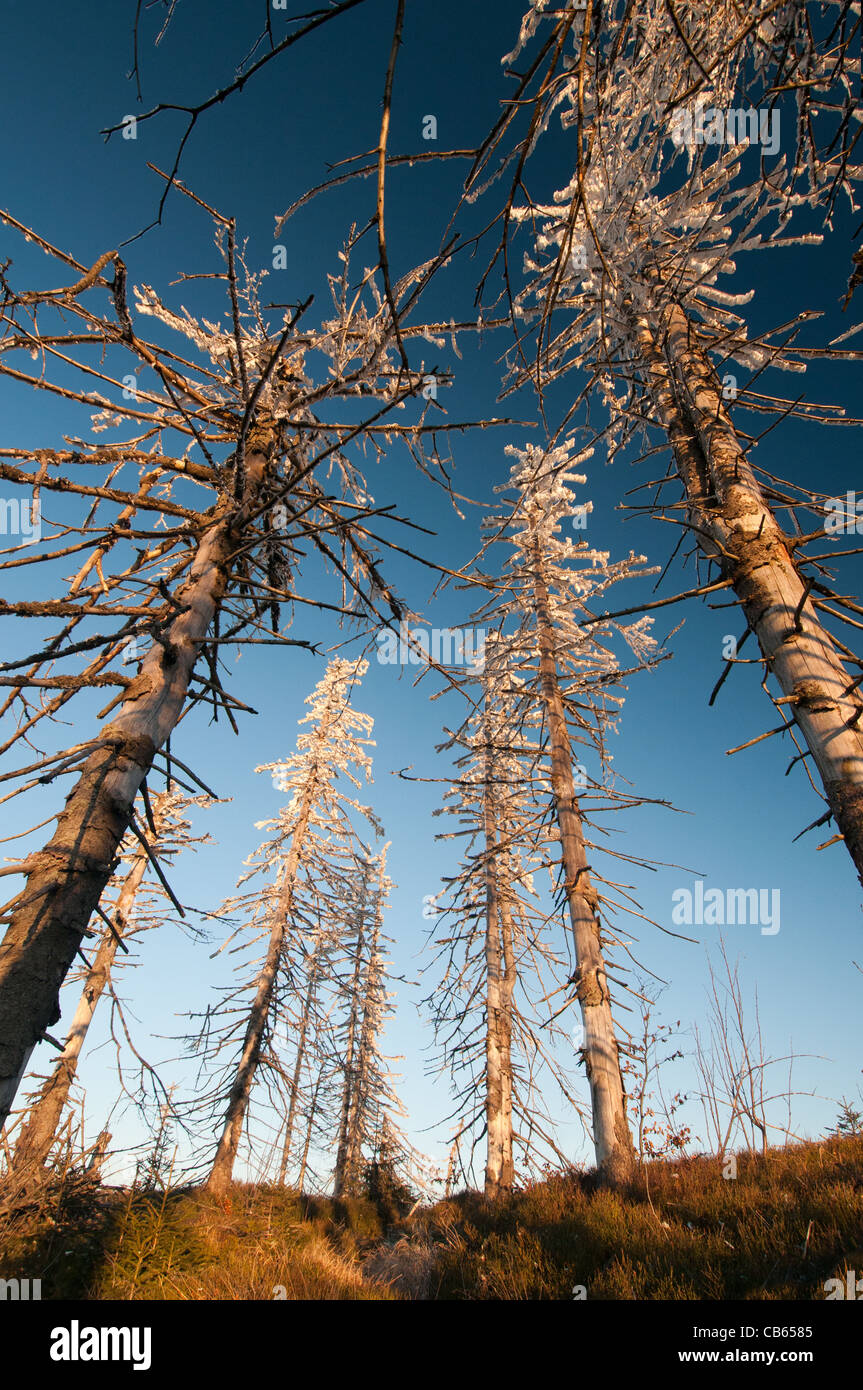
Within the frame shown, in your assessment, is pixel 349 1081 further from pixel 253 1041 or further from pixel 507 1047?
pixel 507 1047

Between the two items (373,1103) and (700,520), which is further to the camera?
(373,1103)

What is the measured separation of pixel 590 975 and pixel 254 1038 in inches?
375

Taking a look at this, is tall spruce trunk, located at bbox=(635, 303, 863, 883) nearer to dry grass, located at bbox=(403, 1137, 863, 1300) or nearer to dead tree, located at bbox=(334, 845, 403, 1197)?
dry grass, located at bbox=(403, 1137, 863, 1300)

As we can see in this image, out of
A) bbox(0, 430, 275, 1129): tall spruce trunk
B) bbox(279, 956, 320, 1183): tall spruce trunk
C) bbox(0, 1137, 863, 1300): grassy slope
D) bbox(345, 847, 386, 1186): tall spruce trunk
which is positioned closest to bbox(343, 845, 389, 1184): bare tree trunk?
bbox(345, 847, 386, 1186): tall spruce trunk

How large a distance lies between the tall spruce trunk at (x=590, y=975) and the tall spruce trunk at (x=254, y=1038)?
9229 mm

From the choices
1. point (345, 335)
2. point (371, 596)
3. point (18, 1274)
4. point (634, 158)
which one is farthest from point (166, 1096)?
point (634, 158)

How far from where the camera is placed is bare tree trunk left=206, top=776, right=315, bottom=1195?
12.4 meters

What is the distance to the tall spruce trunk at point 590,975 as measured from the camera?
260 inches

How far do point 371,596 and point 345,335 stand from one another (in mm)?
1556

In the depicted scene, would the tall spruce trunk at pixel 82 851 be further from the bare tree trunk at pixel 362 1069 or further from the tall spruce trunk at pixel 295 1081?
the bare tree trunk at pixel 362 1069

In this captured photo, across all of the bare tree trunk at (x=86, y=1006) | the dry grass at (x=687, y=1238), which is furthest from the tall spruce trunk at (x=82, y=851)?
the bare tree trunk at (x=86, y=1006)

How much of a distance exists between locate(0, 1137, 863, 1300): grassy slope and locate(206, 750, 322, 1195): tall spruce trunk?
581cm

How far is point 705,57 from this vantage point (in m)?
3.12
